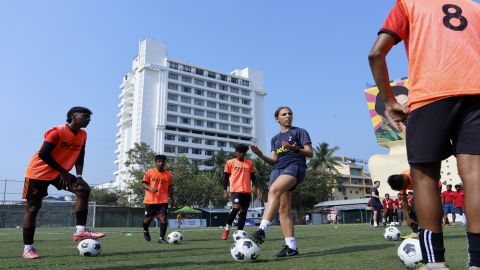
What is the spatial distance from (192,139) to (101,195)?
3983cm

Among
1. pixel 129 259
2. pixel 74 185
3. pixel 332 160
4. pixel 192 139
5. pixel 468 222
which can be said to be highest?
pixel 192 139

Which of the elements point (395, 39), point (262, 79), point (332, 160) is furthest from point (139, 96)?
point (395, 39)

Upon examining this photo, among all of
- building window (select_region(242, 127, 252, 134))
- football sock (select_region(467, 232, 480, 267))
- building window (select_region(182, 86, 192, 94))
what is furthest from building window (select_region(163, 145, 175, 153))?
football sock (select_region(467, 232, 480, 267))

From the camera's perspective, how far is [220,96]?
114750 mm

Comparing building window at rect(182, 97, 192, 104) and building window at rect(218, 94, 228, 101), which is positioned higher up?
building window at rect(218, 94, 228, 101)

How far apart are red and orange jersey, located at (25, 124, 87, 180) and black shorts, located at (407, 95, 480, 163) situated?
480cm

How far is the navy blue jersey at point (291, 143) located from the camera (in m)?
5.63

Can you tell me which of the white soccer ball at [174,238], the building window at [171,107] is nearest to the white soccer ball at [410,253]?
the white soccer ball at [174,238]

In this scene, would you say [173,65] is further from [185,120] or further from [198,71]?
[185,120]

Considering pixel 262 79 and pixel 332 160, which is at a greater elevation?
pixel 262 79

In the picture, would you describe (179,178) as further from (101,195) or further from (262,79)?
(262,79)

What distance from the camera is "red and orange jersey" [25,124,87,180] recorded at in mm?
5785

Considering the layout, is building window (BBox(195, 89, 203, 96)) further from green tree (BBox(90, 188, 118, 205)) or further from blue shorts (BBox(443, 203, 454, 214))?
blue shorts (BBox(443, 203, 454, 214))

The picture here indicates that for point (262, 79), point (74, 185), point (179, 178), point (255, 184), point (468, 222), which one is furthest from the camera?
point (262, 79)
